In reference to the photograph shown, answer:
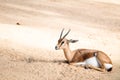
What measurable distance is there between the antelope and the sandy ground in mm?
212

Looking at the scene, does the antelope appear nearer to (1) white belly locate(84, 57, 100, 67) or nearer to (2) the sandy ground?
(1) white belly locate(84, 57, 100, 67)

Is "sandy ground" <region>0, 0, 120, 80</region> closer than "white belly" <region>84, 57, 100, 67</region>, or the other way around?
"sandy ground" <region>0, 0, 120, 80</region>

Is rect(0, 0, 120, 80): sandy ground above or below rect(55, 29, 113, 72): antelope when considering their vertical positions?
below

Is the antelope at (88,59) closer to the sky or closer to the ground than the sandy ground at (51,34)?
closer to the sky

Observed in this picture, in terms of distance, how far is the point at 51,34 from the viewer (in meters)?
16.6

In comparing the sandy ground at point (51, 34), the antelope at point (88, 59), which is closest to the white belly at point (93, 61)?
the antelope at point (88, 59)

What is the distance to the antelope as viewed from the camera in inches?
461

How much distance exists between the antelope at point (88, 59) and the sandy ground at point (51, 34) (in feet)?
0.69

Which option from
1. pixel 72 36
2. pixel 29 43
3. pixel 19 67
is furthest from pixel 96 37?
pixel 19 67

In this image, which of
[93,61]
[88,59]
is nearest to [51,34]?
[88,59]

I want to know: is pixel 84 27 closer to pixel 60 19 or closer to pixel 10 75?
pixel 60 19

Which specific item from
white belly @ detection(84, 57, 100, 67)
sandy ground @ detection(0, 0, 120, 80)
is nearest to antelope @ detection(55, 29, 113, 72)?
white belly @ detection(84, 57, 100, 67)

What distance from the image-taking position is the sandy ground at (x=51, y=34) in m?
11.2

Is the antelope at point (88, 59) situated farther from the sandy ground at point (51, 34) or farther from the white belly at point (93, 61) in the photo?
the sandy ground at point (51, 34)
